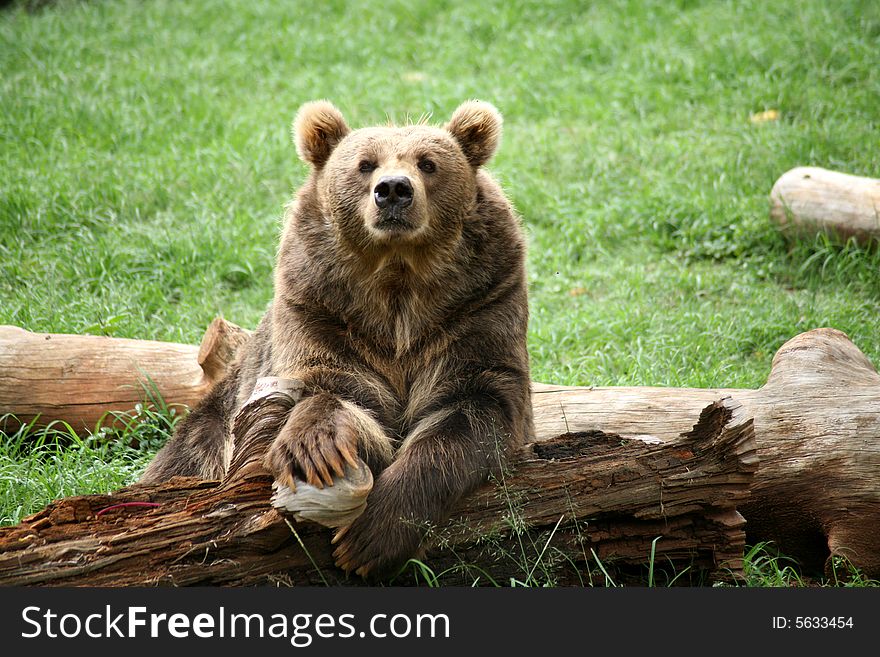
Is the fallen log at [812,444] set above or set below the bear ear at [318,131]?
below

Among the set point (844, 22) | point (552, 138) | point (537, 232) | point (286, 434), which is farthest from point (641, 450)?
point (844, 22)

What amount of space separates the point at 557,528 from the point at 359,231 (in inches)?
62.4

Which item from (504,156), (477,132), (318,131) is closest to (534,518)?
(477,132)

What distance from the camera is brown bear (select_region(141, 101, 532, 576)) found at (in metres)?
4.18

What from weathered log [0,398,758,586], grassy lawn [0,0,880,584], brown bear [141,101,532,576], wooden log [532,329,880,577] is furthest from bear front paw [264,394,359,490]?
grassy lawn [0,0,880,584]

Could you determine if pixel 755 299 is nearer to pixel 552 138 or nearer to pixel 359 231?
pixel 552 138

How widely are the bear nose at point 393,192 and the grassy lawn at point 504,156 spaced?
7.90ft

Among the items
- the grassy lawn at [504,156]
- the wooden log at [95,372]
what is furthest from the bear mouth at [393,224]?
the grassy lawn at [504,156]

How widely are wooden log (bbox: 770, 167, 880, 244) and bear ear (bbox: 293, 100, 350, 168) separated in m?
4.45

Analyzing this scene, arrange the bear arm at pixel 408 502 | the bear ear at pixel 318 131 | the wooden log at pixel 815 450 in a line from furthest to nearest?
the bear ear at pixel 318 131 → the wooden log at pixel 815 450 → the bear arm at pixel 408 502

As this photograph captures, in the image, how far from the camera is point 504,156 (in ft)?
32.2

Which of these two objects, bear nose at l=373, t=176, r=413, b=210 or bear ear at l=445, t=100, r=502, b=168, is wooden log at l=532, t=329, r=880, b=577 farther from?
bear nose at l=373, t=176, r=413, b=210

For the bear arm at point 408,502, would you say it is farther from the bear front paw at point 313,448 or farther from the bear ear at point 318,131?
the bear ear at point 318,131

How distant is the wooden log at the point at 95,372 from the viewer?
19.5 feet
